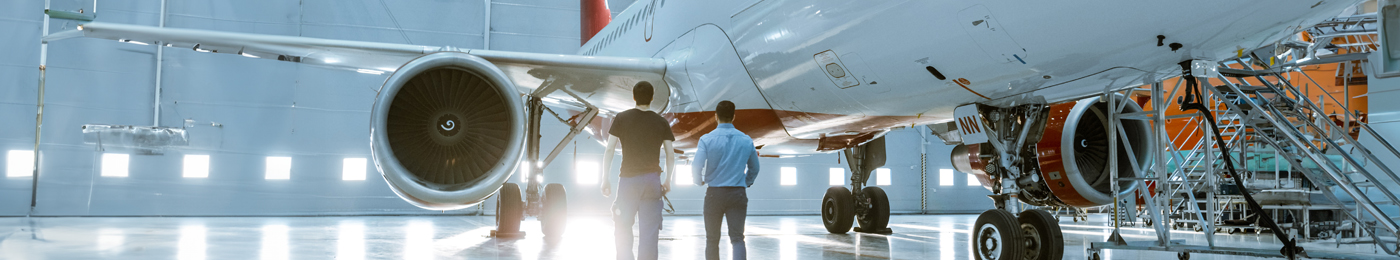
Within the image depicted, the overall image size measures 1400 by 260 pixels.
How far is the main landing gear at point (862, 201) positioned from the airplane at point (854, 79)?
1455 millimetres

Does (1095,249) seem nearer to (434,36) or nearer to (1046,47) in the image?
(1046,47)

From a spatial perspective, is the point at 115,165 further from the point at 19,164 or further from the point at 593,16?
the point at 593,16

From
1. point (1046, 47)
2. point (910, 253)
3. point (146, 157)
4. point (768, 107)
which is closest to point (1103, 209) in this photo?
point (910, 253)

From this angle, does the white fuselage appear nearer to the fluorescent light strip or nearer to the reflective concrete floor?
the reflective concrete floor

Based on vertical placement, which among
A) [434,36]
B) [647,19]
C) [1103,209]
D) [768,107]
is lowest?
[1103,209]

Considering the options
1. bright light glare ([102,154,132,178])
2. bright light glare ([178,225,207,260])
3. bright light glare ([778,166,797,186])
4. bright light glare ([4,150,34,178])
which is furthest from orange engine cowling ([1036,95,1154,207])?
bright light glare ([4,150,34,178])

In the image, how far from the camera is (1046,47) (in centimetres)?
326

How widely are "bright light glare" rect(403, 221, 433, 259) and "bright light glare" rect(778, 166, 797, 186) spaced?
8.44 m

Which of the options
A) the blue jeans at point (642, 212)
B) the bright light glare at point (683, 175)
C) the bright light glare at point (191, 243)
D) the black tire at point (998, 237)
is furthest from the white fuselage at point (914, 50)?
the bright light glare at point (683, 175)

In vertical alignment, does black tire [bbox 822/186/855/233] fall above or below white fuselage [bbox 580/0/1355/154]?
below

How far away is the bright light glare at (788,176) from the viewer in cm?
1658

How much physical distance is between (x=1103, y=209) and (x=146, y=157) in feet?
60.7

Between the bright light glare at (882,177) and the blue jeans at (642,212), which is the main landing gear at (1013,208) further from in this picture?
the bright light glare at (882,177)

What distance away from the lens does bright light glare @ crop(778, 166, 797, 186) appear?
16.6 m
